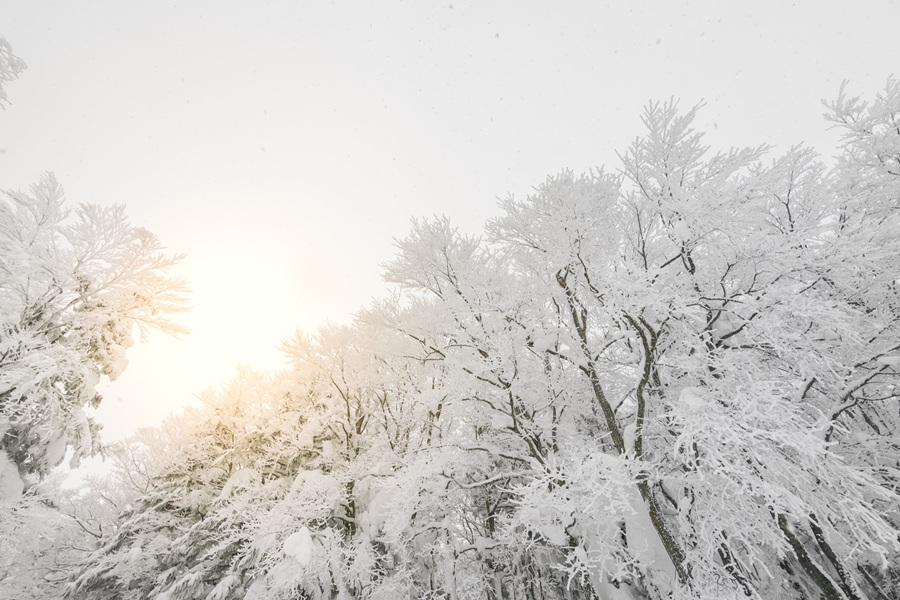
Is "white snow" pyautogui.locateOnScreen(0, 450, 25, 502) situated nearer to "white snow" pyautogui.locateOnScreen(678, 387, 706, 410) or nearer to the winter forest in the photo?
the winter forest

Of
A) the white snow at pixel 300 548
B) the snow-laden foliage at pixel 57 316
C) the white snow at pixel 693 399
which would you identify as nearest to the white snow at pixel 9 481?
the snow-laden foliage at pixel 57 316

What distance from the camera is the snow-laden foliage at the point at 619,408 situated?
16.8 feet

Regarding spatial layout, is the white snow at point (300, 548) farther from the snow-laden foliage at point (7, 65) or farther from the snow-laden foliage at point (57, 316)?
the snow-laden foliage at point (7, 65)

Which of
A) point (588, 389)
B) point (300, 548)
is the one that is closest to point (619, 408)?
point (588, 389)

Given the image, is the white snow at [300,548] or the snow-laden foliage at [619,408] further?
the white snow at [300,548]

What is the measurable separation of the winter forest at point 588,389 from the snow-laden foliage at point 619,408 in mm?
64

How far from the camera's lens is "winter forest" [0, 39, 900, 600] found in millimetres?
5215

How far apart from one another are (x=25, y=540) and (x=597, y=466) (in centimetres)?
1058

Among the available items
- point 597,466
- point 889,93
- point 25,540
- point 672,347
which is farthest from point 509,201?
point 25,540

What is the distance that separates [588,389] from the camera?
319 inches

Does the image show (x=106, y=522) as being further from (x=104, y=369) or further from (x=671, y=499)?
(x=671, y=499)

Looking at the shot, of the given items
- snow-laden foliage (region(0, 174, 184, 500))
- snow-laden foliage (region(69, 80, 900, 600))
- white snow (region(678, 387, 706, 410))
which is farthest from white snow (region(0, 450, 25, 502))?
white snow (region(678, 387, 706, 410))

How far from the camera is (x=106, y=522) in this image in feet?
45.5

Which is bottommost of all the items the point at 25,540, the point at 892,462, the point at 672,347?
the point at 25,540
